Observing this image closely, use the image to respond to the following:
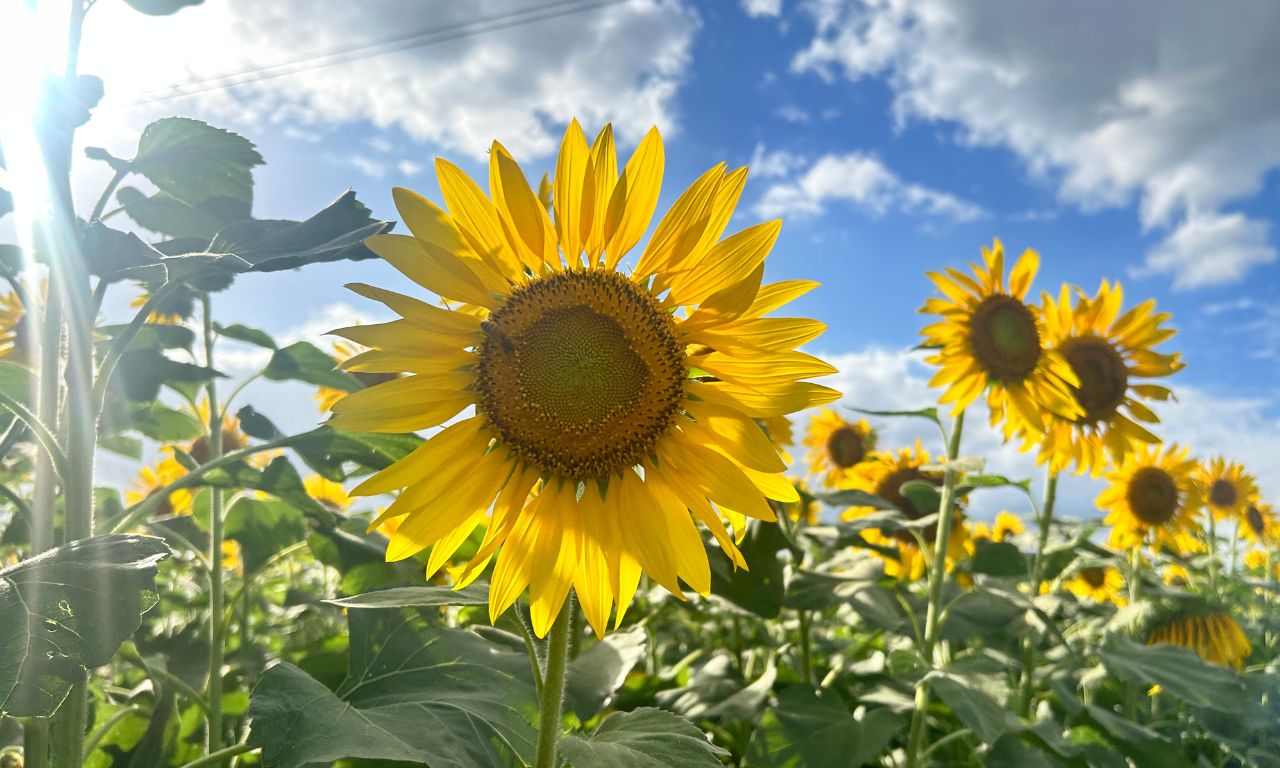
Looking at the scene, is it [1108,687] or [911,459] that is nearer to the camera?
[1108,687]

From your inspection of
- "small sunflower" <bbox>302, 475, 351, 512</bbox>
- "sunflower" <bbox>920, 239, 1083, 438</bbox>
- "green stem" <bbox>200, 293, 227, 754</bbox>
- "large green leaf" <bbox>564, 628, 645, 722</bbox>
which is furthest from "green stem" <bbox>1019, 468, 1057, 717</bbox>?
"small sunflower" <bbox>302, 475, 351, 512</bbox>

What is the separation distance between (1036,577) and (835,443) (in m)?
2.49

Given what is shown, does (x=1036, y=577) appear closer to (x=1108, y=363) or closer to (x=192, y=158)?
(x=1108, y=363)

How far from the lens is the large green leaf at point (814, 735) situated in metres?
2.12

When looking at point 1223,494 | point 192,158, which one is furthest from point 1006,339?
point 1223,494

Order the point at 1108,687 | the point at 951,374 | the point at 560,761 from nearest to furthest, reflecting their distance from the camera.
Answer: the point at 560,761 < the point at 951,374 < the point at 1108,687

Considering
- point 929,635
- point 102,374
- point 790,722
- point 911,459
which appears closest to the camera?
point 102,374

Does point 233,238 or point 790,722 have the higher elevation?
point 233,238

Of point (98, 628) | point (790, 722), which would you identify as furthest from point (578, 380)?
point (790, 722)

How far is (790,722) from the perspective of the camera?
85.7 inches

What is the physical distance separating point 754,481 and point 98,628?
96 centimetres

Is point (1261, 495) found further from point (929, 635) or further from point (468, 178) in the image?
point (468, 178)

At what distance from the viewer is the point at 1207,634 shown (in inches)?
142

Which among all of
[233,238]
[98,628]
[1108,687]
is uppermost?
[233,238]
